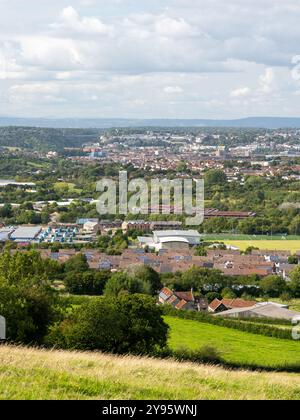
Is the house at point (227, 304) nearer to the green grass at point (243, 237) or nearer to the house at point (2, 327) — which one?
the house at point (2, 327)

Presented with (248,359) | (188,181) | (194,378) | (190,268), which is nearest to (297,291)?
(190,268)

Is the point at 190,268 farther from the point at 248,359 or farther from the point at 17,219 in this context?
the point at 17,219

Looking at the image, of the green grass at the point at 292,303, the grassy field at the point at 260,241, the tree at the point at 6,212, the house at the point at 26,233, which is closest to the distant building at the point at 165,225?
the grassy field at the point at 260,241

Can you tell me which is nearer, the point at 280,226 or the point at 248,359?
the point at 248,359

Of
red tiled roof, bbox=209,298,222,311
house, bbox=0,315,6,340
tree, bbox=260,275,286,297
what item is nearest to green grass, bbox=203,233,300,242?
tree, bbox=260,275,286,297

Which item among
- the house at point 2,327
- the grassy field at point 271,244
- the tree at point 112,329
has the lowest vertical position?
the grassy field at point 271,244

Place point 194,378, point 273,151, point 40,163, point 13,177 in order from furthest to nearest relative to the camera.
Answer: point 273,151
point 40,163
point 13,177
point 194,378

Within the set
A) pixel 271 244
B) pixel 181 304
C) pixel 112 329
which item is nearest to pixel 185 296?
pixel 181 304
